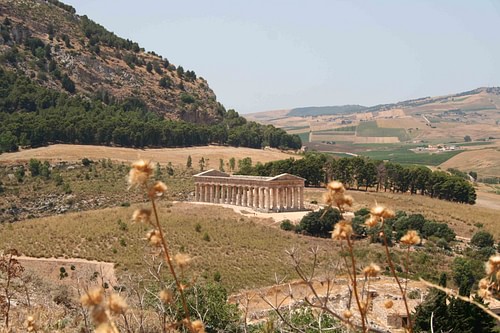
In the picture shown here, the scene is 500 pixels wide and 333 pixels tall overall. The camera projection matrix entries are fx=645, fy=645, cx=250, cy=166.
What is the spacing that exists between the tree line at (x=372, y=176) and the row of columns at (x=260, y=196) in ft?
31.6

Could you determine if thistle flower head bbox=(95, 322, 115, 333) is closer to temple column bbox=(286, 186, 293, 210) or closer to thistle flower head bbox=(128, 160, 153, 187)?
thistle flower head bbox=(128, 160, 153, 187)

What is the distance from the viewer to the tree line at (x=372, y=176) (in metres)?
88.3

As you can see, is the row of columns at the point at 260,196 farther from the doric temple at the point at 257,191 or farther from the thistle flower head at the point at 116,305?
the thistle flower head at the point at 116,305

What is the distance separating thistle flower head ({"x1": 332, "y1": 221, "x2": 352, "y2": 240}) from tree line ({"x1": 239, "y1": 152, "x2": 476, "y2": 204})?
82.4 meters

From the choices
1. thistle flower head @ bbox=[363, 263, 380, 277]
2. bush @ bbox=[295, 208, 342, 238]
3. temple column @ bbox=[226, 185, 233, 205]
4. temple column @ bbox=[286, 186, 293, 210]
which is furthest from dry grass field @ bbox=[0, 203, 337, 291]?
thistle flower head @ bbox=[363, 263, 380, 277]

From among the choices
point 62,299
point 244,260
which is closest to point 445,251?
point 244,260

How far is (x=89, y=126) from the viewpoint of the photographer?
4301 inches

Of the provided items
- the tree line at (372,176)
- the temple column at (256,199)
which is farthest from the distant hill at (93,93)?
the temple column at (256,199)

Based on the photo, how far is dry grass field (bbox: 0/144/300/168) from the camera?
96312 millimetres

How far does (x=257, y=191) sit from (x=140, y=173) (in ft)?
233

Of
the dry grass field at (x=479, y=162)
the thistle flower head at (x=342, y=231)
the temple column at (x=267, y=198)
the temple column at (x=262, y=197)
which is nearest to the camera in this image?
the thistle flower head at (x=342, y=231)

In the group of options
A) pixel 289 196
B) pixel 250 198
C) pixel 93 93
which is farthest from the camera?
pixel 93 93

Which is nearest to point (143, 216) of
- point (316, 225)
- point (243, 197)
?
point (316, 225)

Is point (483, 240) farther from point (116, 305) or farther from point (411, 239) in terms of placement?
point (116, 305)
